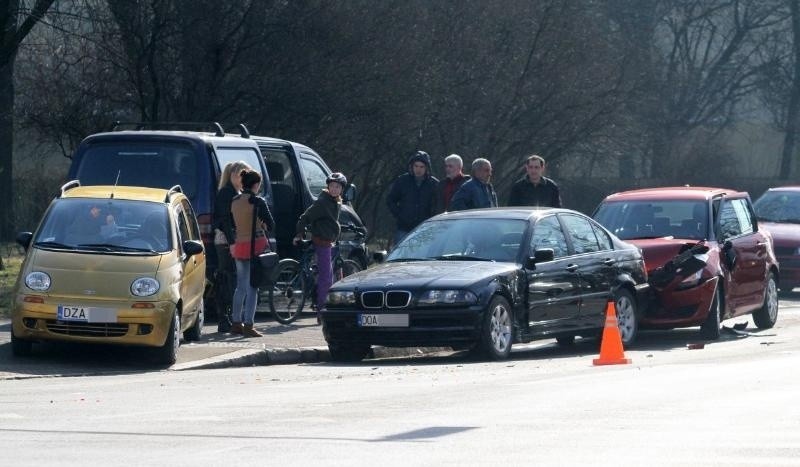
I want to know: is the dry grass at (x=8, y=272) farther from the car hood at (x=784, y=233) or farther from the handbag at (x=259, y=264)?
the car hood at (x=784, y=233)

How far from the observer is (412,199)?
1991cm

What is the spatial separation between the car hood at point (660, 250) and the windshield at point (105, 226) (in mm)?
6044

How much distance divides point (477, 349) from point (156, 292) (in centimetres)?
303

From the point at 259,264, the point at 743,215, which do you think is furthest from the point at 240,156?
→ the point at 743,215

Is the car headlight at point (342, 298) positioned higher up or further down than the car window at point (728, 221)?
further down

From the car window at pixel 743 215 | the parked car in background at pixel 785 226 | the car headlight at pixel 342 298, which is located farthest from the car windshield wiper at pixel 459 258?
the parked car in background at pixel 785 226

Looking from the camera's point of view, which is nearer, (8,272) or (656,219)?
(656,219)

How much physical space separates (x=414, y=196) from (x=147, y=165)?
3.79m

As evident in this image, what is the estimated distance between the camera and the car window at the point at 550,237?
1603 cm

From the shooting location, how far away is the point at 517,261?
15547 mm

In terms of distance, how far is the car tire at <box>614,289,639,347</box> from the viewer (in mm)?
16969

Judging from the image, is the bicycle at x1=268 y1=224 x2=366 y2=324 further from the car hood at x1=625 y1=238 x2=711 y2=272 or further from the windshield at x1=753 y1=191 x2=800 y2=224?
the windshield at x1=753 y1=191 x2=800 y2=224

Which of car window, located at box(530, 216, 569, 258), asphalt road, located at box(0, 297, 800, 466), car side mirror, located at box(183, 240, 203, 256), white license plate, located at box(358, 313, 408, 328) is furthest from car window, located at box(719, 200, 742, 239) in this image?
car side mirror, located at box(183, 240, 203, 256)

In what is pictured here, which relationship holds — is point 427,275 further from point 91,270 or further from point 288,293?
point 288,293
